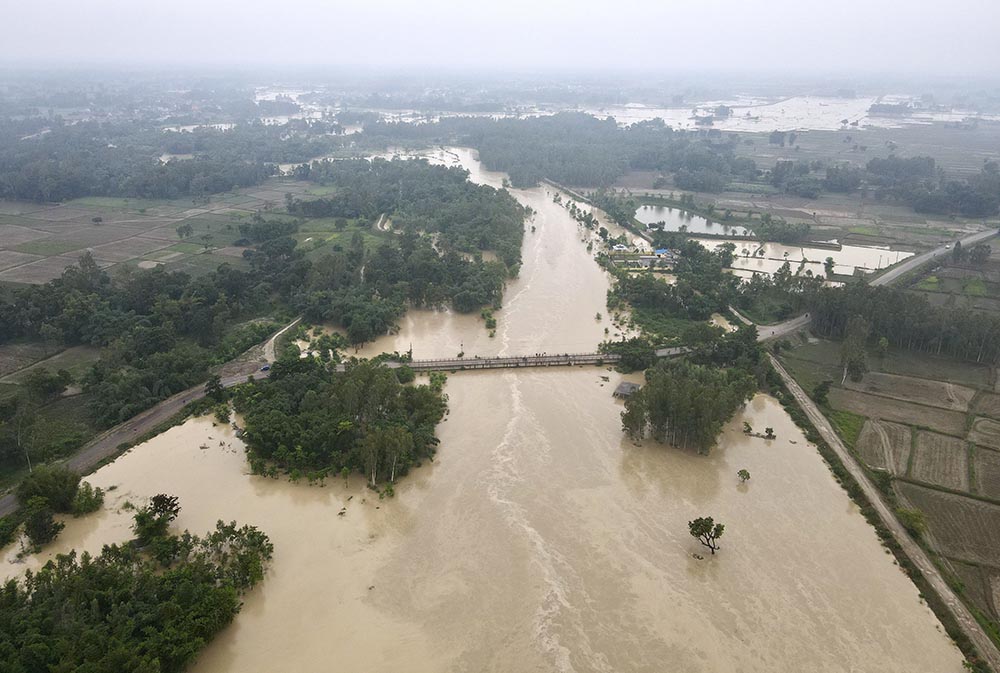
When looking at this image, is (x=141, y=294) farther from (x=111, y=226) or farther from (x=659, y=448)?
(x=659, y=448)

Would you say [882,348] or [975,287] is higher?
[975,287]

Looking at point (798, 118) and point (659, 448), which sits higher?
point (798, 118)

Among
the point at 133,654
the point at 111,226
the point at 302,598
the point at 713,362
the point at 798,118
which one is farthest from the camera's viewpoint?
the point at 798,118

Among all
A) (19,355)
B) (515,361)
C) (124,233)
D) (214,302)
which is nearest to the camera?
(19,355)

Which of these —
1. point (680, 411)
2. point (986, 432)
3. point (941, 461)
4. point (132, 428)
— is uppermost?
point (680, 411)

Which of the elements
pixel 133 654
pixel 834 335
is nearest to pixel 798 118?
pixel 834 335

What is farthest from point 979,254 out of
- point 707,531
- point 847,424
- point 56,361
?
point 56,361

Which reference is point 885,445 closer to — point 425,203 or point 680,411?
point 680,411
